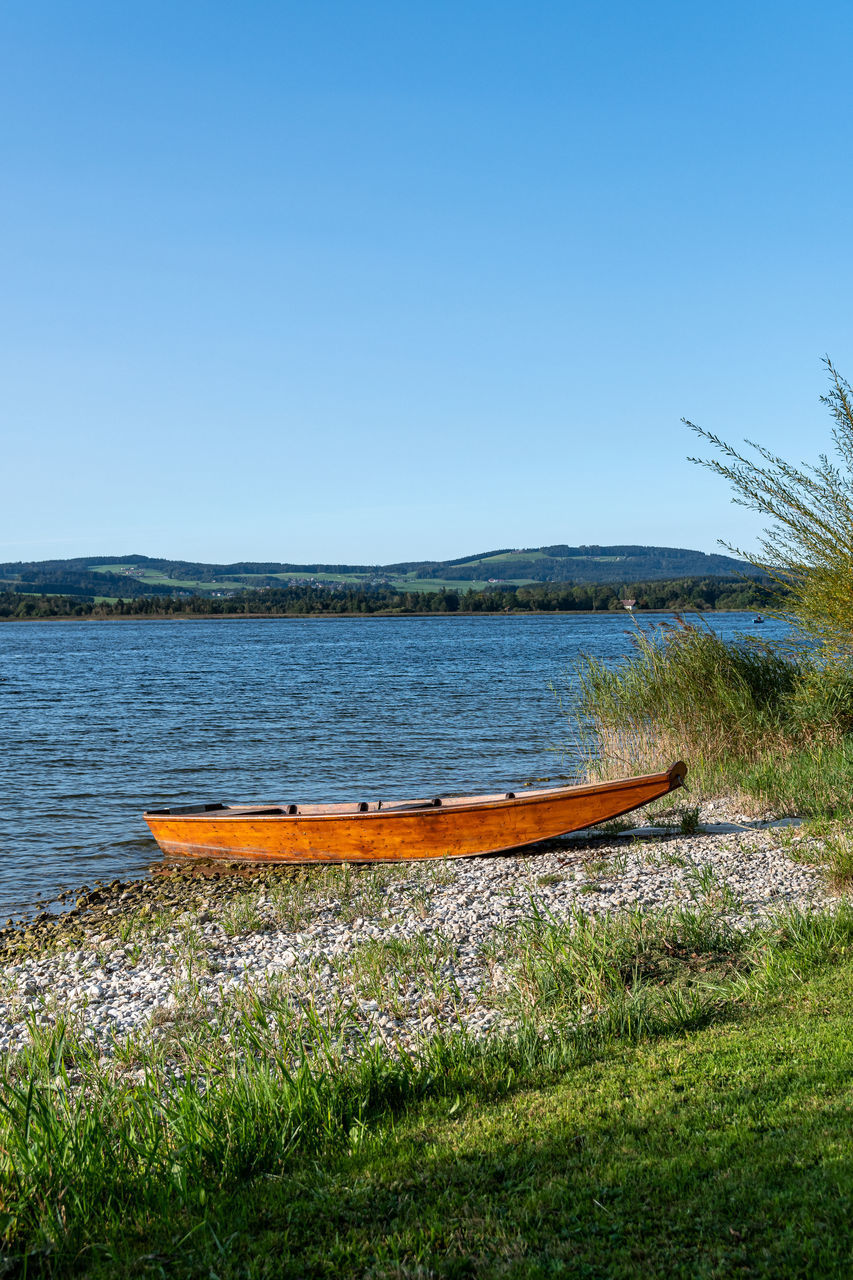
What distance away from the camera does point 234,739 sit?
A: 26.8 meters

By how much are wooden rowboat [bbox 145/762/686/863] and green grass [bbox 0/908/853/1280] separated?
18.5ft

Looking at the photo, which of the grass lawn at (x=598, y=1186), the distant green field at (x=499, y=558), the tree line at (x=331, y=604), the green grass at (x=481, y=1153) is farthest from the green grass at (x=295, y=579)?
the grass lawn at (x=598, y=1186)

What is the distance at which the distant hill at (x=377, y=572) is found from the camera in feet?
496

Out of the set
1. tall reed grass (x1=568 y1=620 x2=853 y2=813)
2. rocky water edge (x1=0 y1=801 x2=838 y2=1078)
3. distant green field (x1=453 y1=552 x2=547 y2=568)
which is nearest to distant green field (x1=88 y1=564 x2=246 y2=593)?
distant green field (x1=453 y1=552 x2=547 y2=568)

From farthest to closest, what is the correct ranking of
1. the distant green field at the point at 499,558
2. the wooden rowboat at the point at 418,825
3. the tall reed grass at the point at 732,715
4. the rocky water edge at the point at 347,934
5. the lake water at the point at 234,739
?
the distant green field at the point at 499,558, the lake water at the point at 234,739, the tall reed grass at the point at 732,715, the wooden rowboat at the point at 418,825, the rocky water edge at the point at 347,934

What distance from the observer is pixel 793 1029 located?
543cm

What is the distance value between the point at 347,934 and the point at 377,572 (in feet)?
568

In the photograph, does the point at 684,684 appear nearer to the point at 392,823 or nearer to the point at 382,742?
the point at 392,823

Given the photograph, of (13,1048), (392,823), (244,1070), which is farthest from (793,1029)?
(392,823)

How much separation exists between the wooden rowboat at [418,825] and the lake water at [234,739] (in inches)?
77.6

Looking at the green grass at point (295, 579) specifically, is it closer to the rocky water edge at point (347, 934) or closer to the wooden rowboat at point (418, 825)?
the wooden rowboat at point (418, 825)

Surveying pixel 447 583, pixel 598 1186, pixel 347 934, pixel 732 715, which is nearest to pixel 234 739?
pixel 732 715

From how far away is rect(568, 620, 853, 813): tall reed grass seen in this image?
13.1 m

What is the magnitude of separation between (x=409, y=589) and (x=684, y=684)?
13905cm
